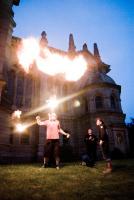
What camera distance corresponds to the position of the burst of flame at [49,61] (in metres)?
29.4

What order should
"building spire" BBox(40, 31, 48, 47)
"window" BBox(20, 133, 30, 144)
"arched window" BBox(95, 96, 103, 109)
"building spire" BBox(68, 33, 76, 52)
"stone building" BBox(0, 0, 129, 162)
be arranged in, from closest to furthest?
"stone building" BBox(0, 0, 129, 162) → "window" BBox(20, 133, 30, 144) → "arched window" BBox(95, 96, 103, 109) → "building spire" BBox(40, 31, 48, 47) → "building spire" BBox(68, 33, 76, 52)

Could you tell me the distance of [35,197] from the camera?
509cm

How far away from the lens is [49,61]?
3184 centimetres

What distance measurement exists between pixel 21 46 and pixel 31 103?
889 cm

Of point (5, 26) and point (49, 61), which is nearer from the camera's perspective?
point (5, 26)

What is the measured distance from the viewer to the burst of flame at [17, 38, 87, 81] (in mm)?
29358

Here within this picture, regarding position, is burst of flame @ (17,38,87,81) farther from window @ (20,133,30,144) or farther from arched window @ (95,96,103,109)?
window @ (20,133,30,144)

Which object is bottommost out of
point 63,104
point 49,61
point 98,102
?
point 98,102

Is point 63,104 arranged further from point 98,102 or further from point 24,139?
point 24,139

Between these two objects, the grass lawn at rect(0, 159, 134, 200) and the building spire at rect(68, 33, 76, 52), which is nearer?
the grass lawn at rect(0, 159, 134, 200)

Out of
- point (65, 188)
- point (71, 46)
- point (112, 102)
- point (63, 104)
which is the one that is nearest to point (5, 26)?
point (63, 104)

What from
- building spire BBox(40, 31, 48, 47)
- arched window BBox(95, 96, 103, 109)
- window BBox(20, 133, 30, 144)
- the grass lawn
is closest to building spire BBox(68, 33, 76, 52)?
building spire BBox(40, 31, 48, 47)

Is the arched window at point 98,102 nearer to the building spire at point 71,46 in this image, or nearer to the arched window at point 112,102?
the arched window at point 112,102

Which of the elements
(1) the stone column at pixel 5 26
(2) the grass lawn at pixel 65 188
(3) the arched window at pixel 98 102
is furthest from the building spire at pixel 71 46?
(2) the grass lawn at pixel 65 188
